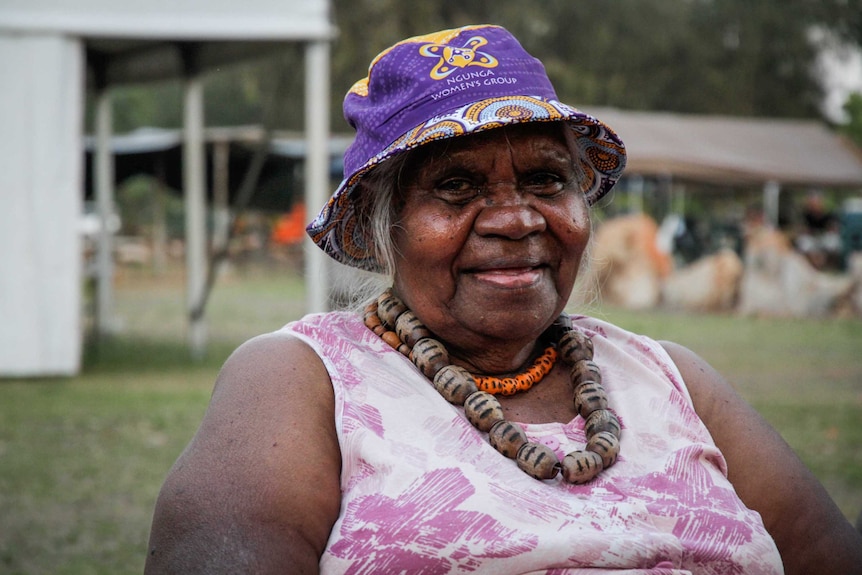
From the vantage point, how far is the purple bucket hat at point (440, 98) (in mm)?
1859

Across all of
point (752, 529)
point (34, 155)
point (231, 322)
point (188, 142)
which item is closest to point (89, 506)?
point (752, 529)

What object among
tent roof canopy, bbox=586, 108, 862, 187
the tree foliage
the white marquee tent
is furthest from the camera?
the tree foliage

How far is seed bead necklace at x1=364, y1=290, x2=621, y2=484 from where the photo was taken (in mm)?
1798

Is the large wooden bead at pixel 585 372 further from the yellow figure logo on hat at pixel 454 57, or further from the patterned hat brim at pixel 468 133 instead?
the yellow figure logo on hat at pixel 454 57

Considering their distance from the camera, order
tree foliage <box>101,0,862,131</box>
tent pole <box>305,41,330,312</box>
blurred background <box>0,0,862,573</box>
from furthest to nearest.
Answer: tree foliage <box>101,0,862,131</box>, tent pole <box>305,41,330,312</box>, blurred background <box>0,0,862,573</box>

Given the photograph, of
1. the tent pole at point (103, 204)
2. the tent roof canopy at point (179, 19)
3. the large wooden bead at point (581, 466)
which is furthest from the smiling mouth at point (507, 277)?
the tent pole at point (103, 204)

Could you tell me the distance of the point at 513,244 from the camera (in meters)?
1.95

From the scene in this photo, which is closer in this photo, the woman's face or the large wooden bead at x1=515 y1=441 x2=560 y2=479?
the large wooden bead at x1=515 y1=441 x2=560 y2=479

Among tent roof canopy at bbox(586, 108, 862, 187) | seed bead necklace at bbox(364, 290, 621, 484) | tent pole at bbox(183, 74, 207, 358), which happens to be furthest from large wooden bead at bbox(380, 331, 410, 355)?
tent roof canopy at bbox(586, 108, 862, 187)

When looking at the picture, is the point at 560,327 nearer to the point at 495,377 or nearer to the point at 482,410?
the point at 495,377

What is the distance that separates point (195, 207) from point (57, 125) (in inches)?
76.8

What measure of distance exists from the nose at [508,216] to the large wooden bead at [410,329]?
0.23 meters

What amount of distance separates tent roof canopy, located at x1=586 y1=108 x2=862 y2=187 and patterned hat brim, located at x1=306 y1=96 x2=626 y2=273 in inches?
672

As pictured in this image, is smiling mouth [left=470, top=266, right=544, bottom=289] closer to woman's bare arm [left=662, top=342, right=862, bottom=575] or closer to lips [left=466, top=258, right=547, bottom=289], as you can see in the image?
lips [left=466, top=258, right=547, bottom=289]
